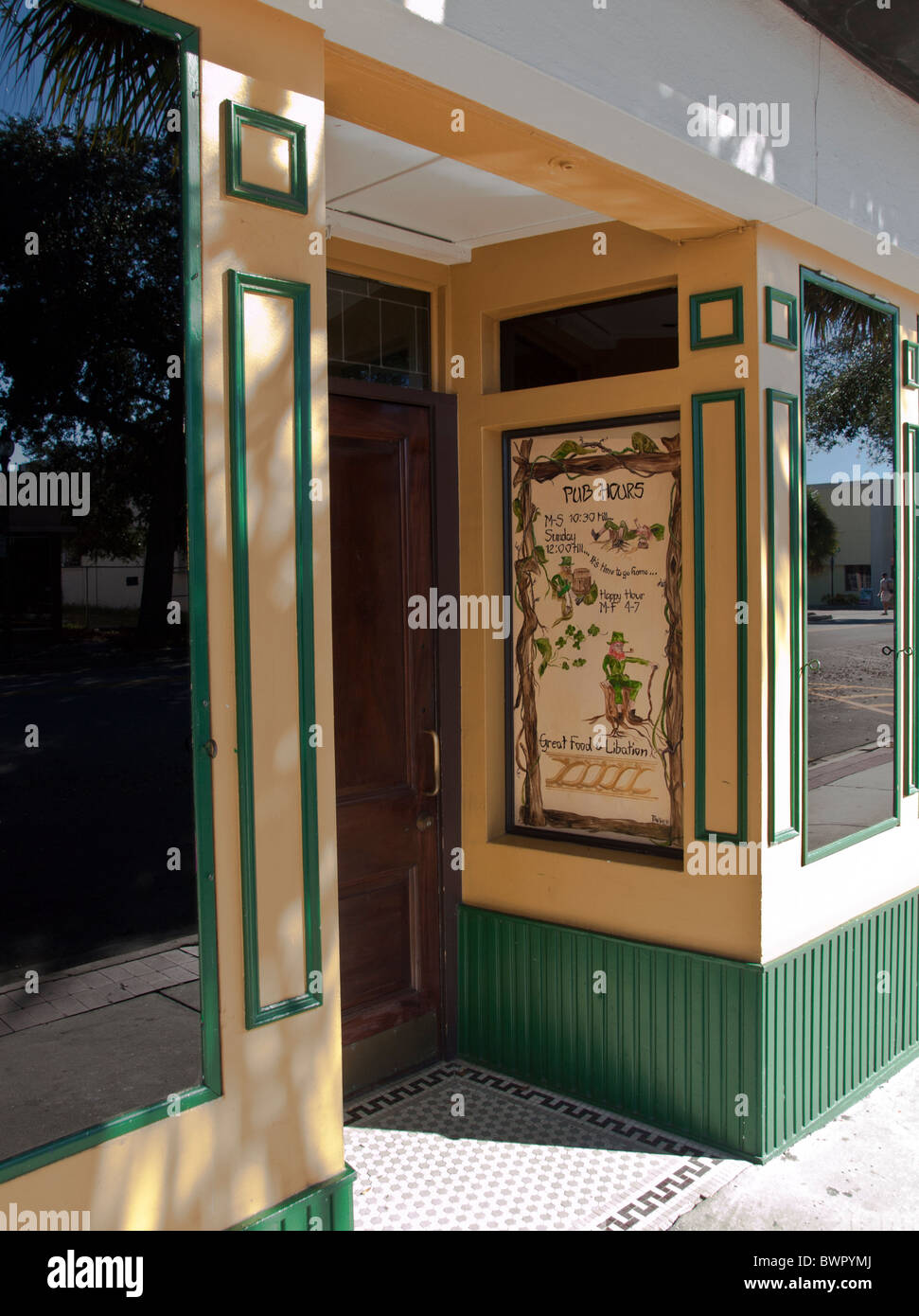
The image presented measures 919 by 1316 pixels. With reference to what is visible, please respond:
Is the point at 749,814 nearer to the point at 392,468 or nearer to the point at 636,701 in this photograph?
the point at 636,701

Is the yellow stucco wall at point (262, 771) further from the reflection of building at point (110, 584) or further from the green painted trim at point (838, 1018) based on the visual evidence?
the green painted trim at point (838, 1018)

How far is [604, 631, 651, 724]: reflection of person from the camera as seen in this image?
167 inches

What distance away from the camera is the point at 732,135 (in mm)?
3301

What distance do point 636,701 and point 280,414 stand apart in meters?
2.24

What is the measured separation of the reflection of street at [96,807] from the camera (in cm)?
211

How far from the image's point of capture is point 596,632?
14.2 ft

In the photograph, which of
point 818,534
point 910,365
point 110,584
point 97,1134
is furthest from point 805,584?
point 97,1134

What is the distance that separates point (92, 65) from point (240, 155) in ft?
1.07

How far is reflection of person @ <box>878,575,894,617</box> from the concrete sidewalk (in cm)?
203

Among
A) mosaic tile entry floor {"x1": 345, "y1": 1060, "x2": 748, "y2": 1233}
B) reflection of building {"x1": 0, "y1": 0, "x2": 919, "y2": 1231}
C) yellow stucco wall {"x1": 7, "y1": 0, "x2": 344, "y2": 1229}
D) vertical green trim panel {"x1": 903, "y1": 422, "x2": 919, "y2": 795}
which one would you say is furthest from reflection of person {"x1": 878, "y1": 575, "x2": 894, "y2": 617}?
yellow stucco wall {"x1": 7, "y1": 0, "x2": 344, "y2": 1229}

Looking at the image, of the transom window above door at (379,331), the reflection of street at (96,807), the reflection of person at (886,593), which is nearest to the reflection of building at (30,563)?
the reflection of street at (96,807)

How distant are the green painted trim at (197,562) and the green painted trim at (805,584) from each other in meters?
2.50

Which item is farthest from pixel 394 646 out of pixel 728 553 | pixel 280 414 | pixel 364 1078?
pixel 280 414

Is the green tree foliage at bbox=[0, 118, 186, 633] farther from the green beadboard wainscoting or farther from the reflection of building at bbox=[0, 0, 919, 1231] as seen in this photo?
the green beadboard wainscoting
